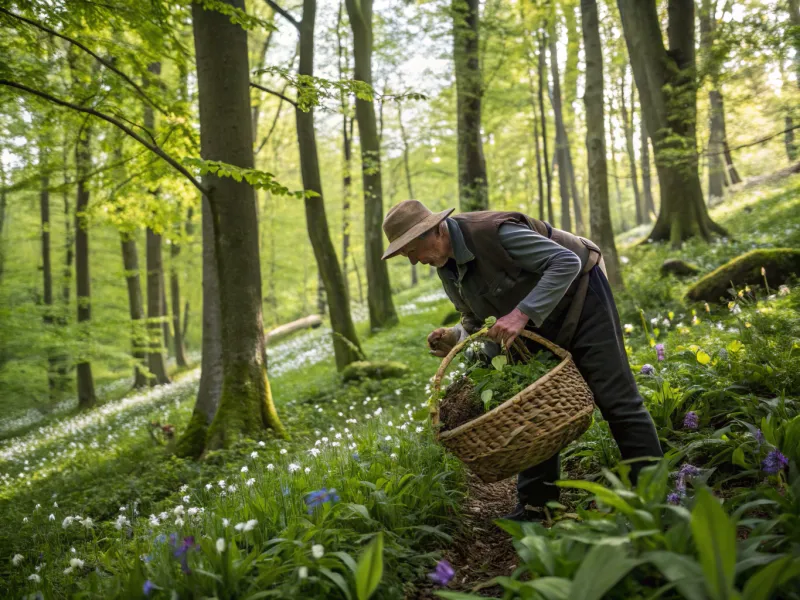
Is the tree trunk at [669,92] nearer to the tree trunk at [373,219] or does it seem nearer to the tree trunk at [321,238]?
the tree trunk at [373,219]

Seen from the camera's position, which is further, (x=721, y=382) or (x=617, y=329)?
(x=721, y=382)

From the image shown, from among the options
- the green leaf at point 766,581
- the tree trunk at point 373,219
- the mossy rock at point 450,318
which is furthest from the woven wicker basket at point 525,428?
the tree trunk at point 373,219

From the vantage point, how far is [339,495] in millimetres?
3059

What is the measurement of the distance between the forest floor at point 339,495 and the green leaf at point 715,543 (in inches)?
15.1

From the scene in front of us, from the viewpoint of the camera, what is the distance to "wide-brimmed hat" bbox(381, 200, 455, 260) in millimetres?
3006

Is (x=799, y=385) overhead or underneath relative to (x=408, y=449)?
overhead

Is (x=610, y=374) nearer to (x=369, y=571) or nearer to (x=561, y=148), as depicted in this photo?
(x=369, y=571)

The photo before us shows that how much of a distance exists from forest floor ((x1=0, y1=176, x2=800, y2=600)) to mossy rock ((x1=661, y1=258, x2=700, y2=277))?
1.09 m

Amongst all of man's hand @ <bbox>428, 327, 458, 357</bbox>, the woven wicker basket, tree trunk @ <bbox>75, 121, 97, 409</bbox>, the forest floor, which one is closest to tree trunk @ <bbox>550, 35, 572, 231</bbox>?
the forest floor

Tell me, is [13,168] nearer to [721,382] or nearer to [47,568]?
[47,568]

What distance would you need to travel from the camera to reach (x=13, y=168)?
46.9 feet

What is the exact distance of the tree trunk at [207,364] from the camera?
6.91 m

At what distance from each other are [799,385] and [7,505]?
7.73m

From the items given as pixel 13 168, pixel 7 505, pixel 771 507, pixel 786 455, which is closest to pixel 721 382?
pixel 786 455
